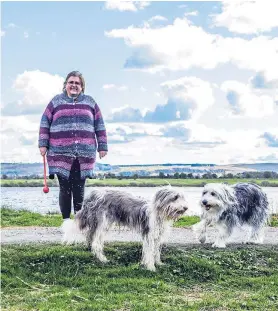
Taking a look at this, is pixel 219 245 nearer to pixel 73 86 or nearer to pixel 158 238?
pixel 158 238

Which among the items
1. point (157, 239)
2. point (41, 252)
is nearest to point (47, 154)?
point (41, 252)

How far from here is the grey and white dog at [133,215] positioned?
8359 millimetres

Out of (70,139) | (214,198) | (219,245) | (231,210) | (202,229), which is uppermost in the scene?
(70,139)

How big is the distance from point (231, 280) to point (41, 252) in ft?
10.2

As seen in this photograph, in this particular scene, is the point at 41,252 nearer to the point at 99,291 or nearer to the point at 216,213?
the point at 99,291

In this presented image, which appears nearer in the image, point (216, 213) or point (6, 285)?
point (6, 285)

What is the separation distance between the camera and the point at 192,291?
7.91 meters

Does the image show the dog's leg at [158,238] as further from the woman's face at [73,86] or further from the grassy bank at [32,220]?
the grassy bank at [32,220]

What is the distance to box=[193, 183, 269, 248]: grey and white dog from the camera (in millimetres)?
10164

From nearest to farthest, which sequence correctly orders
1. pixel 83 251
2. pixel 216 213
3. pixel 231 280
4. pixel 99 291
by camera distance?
pixel 99 291 < pixel 231 280 < pixel 83 251 < pixel 216 213

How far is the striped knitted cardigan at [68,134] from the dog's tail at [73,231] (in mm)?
827

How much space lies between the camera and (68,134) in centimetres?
945

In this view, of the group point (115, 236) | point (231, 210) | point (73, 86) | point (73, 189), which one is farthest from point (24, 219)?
point (231, 210)

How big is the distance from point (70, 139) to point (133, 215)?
1.83 metres
